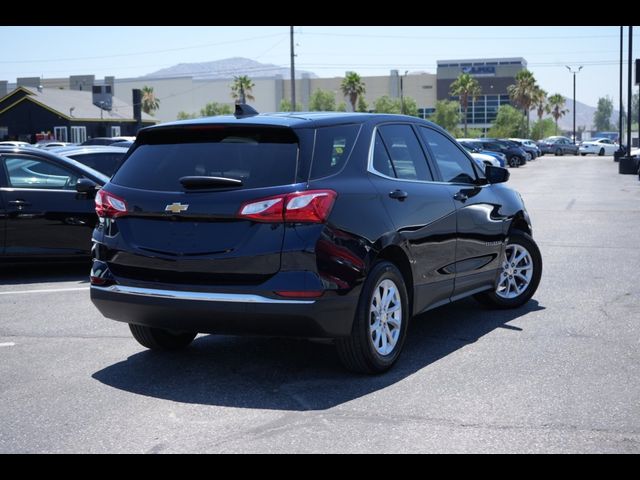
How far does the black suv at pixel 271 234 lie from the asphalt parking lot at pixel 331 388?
390 millimetres

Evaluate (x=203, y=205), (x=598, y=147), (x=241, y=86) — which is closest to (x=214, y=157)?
(x=203, y=205)

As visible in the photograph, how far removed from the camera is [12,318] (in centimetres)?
829

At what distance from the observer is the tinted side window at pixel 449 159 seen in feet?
23.8

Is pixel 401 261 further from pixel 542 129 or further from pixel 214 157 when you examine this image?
pixel 542 129

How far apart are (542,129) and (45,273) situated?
121355 mm

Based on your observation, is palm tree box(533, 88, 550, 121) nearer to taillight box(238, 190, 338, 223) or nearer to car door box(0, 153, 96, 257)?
car door box(0, 153, 96, 257)

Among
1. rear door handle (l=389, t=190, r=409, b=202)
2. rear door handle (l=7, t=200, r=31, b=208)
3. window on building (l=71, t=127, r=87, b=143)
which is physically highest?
window on building (l=71, t=127, r=87, b=143)

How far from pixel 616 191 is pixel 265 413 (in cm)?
2454

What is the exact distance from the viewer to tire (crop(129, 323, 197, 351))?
665 cm

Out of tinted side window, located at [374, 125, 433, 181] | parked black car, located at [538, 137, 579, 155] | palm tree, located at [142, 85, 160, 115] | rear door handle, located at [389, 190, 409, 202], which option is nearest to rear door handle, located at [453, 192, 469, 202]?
tinted side window, located at [374, 125, 433, 181]

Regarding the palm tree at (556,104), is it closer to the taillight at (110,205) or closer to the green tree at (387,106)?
the green tree at (387,106)

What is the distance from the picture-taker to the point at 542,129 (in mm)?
126812

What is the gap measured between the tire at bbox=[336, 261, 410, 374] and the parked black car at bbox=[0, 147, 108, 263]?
517cm
